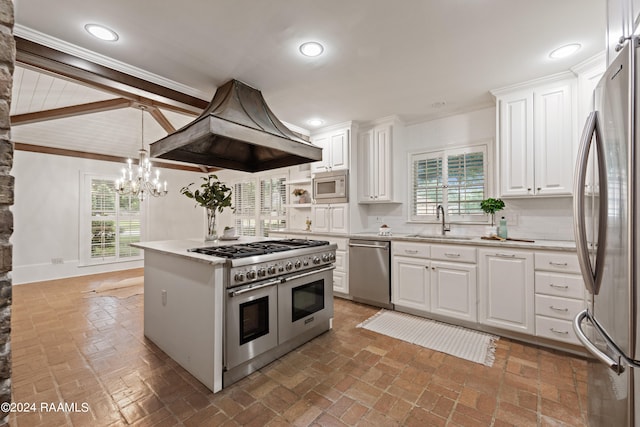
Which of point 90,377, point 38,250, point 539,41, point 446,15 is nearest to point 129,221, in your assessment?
point 38,250

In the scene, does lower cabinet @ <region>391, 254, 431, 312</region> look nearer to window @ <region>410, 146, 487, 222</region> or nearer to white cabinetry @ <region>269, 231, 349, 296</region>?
white cabinetry @ <region>269, 231, 349, 296</region>

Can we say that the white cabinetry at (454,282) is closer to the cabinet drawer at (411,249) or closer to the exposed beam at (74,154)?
the cabinet drawer at (411,249)

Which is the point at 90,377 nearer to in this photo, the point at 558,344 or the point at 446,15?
the point at 446,15

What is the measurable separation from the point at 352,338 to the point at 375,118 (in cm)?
301

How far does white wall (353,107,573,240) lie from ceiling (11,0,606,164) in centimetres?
34

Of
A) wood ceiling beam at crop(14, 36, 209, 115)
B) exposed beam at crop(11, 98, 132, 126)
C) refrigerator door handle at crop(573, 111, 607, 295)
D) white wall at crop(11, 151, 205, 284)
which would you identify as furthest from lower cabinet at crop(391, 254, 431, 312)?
white wall at crop(11, 151, 205, 284)

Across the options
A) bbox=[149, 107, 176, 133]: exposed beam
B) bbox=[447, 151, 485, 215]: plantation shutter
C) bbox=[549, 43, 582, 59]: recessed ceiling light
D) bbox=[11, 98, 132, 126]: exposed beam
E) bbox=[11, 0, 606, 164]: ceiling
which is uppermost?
bbox=[149, 107, 176, 133]: exposed beam

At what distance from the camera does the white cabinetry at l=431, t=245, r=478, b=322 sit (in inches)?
116

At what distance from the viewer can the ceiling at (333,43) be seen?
190cm

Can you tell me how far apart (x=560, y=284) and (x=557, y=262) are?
20 cm

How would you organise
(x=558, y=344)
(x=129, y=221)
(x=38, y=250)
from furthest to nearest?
(x=129, y=221) → (x=38, y=250) → (x=558, y=344)

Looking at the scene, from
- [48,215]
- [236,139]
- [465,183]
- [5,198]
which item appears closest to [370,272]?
[465,183]

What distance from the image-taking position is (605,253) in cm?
108

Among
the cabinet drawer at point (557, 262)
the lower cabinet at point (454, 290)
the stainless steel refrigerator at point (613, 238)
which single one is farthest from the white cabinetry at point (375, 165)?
the stainless steel refrigerator at point (613, 238)
